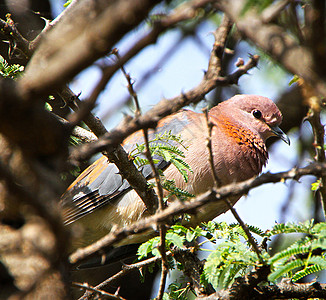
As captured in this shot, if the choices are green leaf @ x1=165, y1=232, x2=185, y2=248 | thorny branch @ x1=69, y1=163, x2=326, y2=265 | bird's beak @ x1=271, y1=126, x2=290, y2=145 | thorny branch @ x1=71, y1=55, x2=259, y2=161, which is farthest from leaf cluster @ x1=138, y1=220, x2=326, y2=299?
bird's beak @ x1=271, y1=126, x2=290, y2=145

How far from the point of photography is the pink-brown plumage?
3.68m

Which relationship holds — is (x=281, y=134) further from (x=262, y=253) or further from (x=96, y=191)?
(x=262, y=253)

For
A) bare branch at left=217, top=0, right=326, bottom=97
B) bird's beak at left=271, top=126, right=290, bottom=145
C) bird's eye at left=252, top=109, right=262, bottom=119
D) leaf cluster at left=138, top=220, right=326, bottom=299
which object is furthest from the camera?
bird's eye at left=252, top=109, right=262, bottom=119

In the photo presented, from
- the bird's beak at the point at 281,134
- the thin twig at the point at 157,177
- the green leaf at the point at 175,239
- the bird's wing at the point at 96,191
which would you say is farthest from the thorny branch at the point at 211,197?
the bird's beak at the point at 281,134

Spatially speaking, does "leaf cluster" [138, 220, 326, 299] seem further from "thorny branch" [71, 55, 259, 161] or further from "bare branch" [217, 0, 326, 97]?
"bare branch" [217, 0, 326, 97]

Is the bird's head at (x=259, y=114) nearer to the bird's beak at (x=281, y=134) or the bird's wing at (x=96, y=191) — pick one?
the bird's beak at (x=281, y=134)

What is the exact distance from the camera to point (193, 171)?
3631 mm

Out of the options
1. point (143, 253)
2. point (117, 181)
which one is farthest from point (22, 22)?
point (143, 253)

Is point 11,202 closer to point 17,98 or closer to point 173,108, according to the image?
point 17,98

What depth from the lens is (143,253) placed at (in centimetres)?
257

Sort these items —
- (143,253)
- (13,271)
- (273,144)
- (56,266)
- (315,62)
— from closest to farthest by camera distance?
(315,62), (56,266), (13,271), (143,253), (273,144)

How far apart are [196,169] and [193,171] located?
33mm

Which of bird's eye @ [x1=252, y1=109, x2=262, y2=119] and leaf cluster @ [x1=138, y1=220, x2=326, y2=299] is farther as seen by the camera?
bird's eye @ [x1=252, y1=109, x2=262, y2=119]

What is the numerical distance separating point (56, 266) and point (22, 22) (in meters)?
3.37
